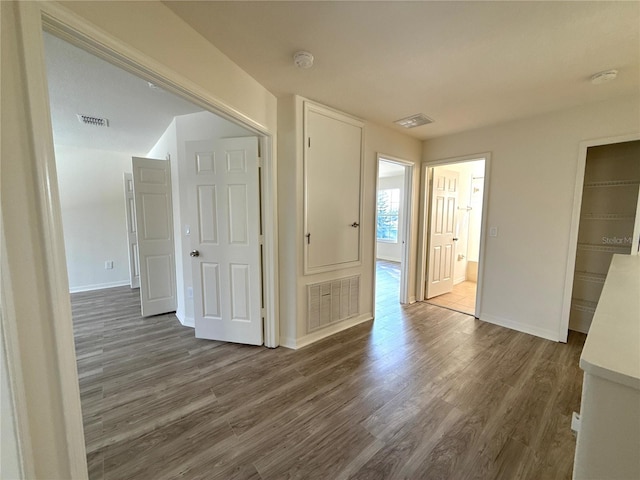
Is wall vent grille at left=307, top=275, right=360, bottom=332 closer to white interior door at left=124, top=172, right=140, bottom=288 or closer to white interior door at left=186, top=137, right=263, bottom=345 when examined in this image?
white interior door at left=186, top=137, right=263, bottom=345

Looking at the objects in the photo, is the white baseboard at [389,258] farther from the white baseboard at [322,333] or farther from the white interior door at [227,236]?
the white interior door at [227,236]

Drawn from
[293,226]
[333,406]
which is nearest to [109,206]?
[293,226]

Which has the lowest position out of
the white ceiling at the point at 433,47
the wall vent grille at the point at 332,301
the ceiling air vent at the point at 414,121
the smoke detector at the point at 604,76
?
the wall vent grille at the point at 332,301

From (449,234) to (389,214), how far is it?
11.8ft

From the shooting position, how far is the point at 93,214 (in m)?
4.66

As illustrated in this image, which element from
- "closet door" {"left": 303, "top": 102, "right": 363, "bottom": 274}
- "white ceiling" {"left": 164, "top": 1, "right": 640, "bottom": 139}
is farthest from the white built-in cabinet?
"white ceiling" {"left": 164, "top": 1, "right": 640, "bottom": 139}

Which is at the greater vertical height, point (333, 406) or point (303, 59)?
point (303, 59)

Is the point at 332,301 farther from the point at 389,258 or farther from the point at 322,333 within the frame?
the point at 389,258

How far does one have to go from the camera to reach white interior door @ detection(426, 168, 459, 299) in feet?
13.0

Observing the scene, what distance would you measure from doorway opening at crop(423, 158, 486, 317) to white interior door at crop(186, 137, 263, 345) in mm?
2751

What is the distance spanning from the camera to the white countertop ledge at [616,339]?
541 millimetres

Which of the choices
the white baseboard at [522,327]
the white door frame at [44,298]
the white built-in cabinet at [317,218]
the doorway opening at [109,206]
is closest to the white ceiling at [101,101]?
the doorway opening at [109,206]

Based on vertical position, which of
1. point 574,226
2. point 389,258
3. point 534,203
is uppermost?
point 534,203

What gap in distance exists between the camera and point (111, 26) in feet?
3.56
